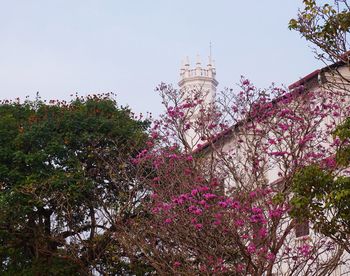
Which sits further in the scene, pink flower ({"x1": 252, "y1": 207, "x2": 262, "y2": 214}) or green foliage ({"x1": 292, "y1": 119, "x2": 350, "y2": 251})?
pink flower ({"x1": 252, "y1": 207, "x2": 262, "y2": 214})

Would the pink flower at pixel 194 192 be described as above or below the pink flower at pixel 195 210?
above

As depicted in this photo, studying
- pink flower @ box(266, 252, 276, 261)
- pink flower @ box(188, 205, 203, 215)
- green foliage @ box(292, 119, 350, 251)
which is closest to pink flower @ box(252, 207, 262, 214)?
pink flower @ box(266, 252, 276, 261)

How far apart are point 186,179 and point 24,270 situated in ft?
23.9

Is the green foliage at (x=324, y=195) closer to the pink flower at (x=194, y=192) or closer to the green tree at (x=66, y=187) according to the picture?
the pink flower at (x=194, y=192)

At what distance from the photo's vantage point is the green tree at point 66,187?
63.3 feet

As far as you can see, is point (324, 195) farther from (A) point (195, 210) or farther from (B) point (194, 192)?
(B) point (194, 192)

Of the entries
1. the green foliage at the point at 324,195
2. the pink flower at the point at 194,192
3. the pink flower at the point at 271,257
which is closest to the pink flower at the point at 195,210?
the pink flower at the point at 194,192

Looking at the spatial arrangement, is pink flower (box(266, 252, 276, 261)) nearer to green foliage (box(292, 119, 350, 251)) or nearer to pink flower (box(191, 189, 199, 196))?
pink flower (box(191, 189, 199, 196))

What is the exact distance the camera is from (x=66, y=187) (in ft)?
63.7

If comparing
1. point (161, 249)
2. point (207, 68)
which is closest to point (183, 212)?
point (161, 249)

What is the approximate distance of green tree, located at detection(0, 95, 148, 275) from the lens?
759 inches

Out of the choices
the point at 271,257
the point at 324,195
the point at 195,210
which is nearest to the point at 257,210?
the point at 271,257

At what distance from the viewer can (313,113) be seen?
14.5 metres

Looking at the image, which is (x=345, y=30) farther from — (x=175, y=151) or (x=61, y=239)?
(x=61, y=239)
